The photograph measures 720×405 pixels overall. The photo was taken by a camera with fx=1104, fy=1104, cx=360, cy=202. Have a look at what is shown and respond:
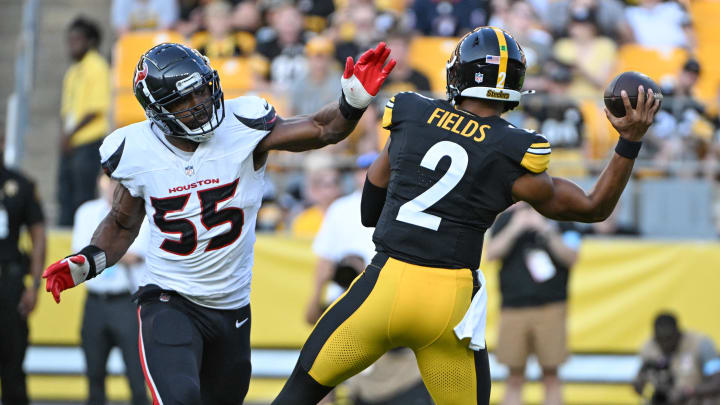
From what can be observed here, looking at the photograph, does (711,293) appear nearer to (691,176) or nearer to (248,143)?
(691,176)

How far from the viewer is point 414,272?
4.21 m

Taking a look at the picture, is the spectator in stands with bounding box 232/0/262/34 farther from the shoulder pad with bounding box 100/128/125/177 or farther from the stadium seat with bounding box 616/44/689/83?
the shoulder pad with bounding box 100/128/125/177

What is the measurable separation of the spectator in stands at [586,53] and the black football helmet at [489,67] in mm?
6796

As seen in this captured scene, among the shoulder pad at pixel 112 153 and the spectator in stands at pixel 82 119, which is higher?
the shoulder pad at pixel 112 153

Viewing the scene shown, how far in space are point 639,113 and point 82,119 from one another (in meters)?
7.56

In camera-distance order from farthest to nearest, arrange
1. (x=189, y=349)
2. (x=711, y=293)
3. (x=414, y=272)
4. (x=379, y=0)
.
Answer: (x=379, y=0) < (x=711, y=293) < (x=189, y=349) < (x=414, y=272)

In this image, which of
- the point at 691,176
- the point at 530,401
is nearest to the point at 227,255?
the point at 530,401

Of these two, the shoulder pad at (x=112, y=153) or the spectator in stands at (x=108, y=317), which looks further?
the spectator in stands at (x=108, y=317)

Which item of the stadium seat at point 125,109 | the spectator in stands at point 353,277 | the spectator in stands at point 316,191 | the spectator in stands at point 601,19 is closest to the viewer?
the spectator in stands at point 353,277

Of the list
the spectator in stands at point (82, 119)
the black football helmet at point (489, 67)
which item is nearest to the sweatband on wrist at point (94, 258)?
the black football helmet at point (489, 67)

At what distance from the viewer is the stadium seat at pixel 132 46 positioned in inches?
453

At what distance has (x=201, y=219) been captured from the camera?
15.5 feet

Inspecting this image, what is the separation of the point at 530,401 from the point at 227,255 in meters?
5.27

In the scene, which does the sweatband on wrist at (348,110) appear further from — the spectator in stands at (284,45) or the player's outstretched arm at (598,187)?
the spectator in stands at (284,45)
